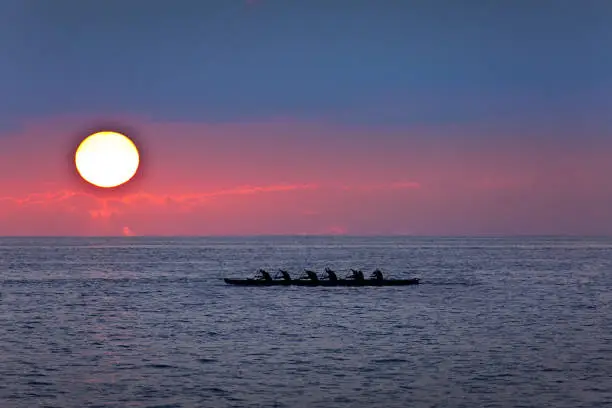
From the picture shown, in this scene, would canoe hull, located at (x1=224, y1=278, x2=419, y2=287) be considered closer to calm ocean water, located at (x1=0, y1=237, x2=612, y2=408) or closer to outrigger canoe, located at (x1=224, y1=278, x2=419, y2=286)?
outrigger canoe, located at (x1=224, y1=278, x2=419, y2=286)

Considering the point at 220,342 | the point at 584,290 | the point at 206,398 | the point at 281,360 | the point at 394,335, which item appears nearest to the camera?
the point at 206,398

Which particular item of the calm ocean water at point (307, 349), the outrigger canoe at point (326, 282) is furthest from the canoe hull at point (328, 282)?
the calm ocean water at point (307, 349)

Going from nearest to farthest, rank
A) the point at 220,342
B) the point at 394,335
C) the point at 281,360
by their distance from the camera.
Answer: the point at 281,360 → the point at 220,342 → the point at 394,335

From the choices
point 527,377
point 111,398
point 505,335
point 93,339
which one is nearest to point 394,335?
point 505,335

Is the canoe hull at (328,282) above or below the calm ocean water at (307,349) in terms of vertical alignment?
above

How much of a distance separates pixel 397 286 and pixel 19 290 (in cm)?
4519

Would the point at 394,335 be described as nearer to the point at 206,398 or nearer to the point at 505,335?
the point at 505,335

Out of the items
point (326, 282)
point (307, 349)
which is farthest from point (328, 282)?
point (307, 349)

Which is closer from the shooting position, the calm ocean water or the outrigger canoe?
the calm ocean water

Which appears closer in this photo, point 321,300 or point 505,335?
point 505,335

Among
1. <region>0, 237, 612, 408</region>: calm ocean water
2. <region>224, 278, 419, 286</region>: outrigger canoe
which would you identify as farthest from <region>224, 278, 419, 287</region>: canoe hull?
<region>0, 237, 612, 408</region>: calm ocean water

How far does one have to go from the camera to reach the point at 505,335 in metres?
51.9

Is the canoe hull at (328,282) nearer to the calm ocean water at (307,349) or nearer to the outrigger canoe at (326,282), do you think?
the outrigger canoe at (326,282)

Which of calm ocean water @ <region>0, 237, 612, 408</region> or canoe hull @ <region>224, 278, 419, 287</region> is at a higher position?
canoe hull @ <region>224, 278, 419, 287</region>
